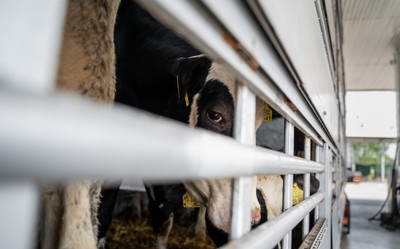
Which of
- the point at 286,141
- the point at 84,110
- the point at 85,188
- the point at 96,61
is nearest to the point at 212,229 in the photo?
the point at 286,141

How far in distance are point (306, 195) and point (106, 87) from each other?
110 cm

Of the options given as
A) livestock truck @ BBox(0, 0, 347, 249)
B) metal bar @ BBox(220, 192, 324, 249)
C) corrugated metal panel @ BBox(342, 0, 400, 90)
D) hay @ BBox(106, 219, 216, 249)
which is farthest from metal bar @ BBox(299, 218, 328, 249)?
corrugated metal panel @ BBox(342, 0, 400, 90)

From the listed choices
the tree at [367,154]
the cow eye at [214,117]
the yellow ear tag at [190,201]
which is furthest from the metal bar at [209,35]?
the tree at [367,154]

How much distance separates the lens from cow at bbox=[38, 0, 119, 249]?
77cm

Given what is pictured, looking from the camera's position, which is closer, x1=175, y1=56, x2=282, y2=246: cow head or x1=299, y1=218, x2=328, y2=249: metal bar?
x1=299, y1=218, x2=328, y2=249: metal bar

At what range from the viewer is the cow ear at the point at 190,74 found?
1.99m

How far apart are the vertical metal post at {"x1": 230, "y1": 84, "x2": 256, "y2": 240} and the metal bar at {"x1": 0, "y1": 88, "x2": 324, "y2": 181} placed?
0.95ft

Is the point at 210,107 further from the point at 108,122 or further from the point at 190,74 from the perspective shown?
the point at 108,122

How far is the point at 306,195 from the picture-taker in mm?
1613

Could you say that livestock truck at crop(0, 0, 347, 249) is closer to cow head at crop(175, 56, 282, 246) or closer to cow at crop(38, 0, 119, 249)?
cow at crop(38, 0, 119, 249)

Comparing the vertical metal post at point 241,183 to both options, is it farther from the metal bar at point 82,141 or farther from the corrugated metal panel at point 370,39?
the corrugated metal panel at point 370,39

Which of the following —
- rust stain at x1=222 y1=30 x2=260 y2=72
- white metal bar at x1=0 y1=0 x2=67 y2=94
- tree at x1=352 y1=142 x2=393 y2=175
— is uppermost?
tree at x1=352 y1=142 x2=393 y2=175

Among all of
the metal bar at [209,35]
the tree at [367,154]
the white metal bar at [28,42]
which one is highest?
the tree at [367,154]

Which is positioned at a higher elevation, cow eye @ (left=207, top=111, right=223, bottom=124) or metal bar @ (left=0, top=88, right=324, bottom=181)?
cow eye @ (left=207, top=111, right=223, bottom=124)
